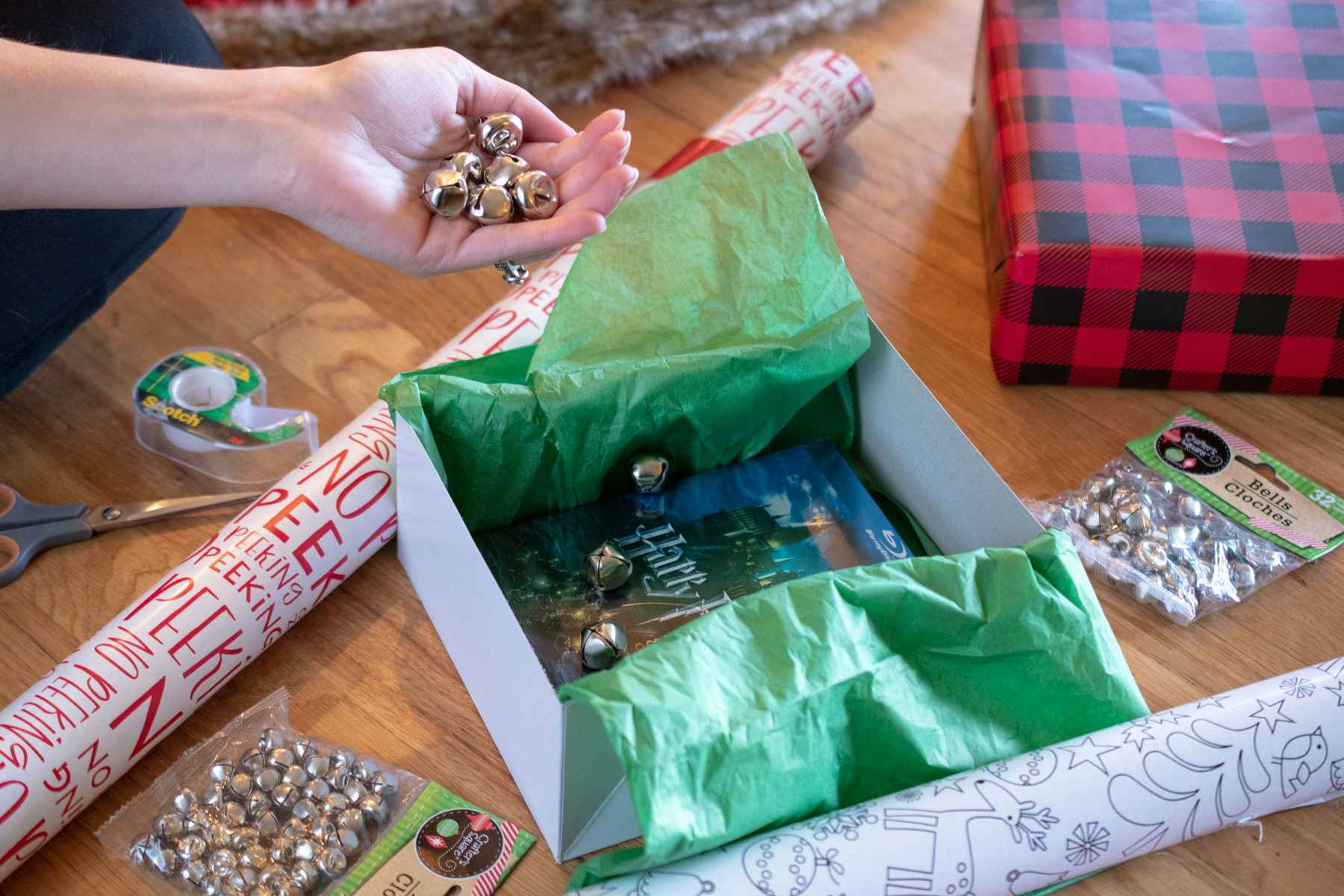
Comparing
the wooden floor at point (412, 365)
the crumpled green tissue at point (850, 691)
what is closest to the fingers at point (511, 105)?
the wooden floor at point (412, 365)

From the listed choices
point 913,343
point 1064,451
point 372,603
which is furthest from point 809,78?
point 372,603

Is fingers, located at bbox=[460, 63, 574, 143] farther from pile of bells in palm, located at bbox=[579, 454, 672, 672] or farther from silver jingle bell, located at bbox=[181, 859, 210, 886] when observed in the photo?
silver jingle bell, located at bbox=[181, 859, 210, 886]

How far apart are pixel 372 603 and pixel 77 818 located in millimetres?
235

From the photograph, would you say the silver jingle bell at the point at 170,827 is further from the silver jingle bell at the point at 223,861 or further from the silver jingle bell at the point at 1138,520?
the silver jingle bell at the point at 1138,520

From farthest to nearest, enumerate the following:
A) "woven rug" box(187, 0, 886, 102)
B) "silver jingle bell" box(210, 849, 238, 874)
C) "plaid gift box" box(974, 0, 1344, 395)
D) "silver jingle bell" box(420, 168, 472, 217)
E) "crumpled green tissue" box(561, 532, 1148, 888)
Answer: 1. "woven rug" box(187, 0, 886, 102)
2. "plaid gift box" box(974, 0, 1344, 395)
3. "silver jingle bell" box(420, 168, 472, 217)
4. "silver jingle bell" box(210, 849, 238, 874)
5. "crumpled green tissue" box(561, 532, 1148, 888)

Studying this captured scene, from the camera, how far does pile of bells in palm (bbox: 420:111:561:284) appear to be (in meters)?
0.88

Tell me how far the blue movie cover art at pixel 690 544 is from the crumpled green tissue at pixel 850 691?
141 millimetres

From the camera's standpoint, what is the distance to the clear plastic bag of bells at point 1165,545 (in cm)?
92

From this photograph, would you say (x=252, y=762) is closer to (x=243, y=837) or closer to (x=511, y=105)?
(x=243, y=837)

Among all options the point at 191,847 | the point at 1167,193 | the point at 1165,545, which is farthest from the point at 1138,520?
the point at 191,847

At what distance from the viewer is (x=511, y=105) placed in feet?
3.08

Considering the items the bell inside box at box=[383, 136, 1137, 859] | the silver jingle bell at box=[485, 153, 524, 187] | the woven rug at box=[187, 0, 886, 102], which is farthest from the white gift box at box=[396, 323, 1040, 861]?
the woven rug at box=[187, 0, 886, 102]

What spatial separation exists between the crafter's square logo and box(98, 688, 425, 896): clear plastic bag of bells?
642 millimetres

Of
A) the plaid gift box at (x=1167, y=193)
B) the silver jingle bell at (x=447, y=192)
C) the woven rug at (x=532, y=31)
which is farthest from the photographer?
the woven rug at (x=532, y=31)
